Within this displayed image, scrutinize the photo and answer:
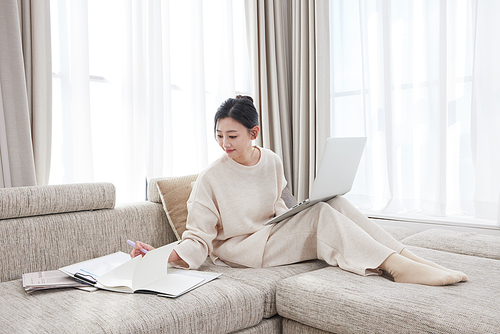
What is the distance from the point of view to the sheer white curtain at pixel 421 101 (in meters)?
2.63

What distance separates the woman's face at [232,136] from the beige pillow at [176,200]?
368 mm

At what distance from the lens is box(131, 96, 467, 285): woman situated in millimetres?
1531

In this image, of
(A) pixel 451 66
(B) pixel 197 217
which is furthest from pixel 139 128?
(A) pixel 451 66

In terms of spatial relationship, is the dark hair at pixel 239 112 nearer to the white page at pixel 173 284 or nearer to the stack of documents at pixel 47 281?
the white page at pixel 173 284

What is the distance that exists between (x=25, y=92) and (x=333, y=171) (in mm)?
1596

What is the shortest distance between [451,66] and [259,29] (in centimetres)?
155

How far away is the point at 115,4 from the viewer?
2617 mm

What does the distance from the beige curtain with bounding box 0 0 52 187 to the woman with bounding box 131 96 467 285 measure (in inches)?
38.0

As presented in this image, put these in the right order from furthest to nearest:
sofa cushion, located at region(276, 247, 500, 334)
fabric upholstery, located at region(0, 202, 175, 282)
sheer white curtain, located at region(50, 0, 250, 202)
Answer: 1. sheer white curtain, located at region(50, 0, 250, 202)
2. fabric upholstery, located at region(0, 202, 175, 282)
3. sofa cushion, located at region(276, 247, 500, 334)

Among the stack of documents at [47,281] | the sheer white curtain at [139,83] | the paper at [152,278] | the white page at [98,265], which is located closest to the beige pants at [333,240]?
the paper at [152,278]

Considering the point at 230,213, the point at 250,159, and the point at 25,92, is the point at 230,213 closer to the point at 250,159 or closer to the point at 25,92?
the point at 250,159

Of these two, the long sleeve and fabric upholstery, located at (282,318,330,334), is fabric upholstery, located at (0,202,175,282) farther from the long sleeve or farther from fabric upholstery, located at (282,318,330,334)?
fabric upholstery, located at (282,318,330,334)

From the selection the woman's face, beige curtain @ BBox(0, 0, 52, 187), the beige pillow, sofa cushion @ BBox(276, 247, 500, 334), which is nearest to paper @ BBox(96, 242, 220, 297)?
sofa cushion @ BBox(276, 247, 500, 334)

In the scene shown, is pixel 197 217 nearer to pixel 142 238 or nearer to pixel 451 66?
pixel 142 238
